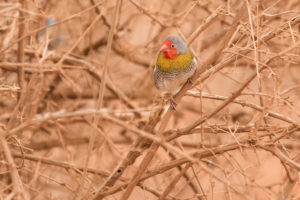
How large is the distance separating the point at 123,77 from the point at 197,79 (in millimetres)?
3379

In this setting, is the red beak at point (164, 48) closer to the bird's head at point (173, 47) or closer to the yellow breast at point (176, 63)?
the bird's head at point (173, 47)

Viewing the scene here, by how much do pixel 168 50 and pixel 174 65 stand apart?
135mm

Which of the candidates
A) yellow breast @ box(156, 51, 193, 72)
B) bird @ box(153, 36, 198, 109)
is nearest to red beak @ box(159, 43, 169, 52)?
bird @ box(153, 36, 198, 109)

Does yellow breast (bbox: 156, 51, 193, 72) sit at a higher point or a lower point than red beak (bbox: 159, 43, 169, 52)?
lower

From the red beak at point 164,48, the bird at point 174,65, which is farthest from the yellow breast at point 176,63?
the red beak at point 164,48

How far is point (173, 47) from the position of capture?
13.0 feet

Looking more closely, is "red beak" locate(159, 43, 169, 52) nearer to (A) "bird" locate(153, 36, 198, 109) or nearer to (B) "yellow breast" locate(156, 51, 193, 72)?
(A) "bird" locate(153, 36, 198, 109)

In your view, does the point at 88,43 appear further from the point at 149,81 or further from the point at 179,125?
the point at 179,125

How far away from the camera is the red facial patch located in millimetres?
3922

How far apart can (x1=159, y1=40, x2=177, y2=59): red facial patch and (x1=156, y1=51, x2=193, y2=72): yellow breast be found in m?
0.03

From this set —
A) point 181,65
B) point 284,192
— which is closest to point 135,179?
point 181,65

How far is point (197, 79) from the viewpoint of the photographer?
10.5ft

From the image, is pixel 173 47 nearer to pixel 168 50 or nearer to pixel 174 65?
pixel 168 50

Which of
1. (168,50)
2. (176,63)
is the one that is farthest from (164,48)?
(176,63)
